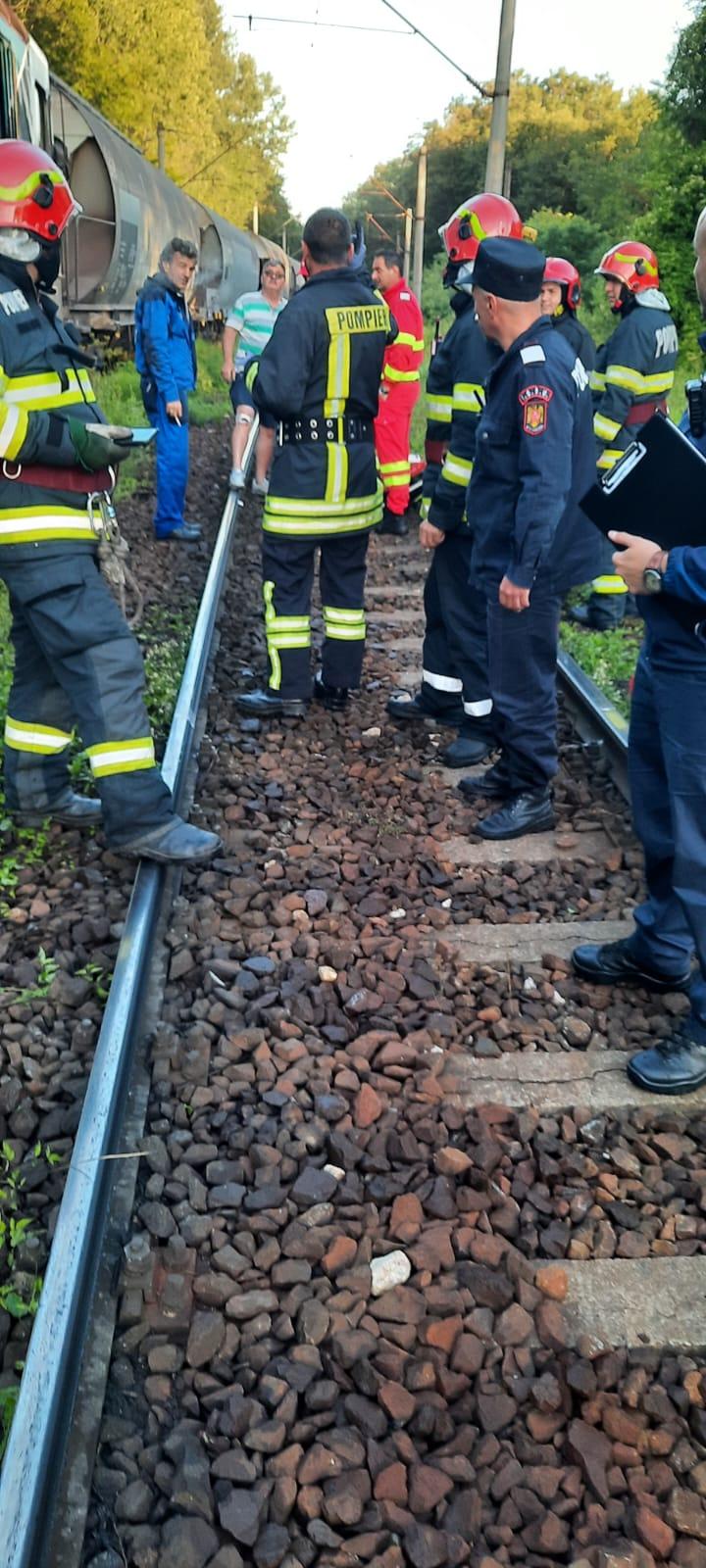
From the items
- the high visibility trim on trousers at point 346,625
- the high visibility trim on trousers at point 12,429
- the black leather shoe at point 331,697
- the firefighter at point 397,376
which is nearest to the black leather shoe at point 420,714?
the black leather shoe at point 331,697

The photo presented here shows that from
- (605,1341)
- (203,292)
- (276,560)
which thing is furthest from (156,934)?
(203,292)

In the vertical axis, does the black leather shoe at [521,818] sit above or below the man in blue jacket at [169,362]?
below

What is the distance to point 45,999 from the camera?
324 centimetres

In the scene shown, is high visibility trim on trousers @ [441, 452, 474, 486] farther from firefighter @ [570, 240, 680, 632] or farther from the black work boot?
firefighter @ [570, 240, 680, 632]

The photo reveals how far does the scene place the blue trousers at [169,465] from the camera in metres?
8.25

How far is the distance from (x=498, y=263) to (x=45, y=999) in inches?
110

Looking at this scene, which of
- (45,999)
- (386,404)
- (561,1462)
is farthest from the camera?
(386,404)

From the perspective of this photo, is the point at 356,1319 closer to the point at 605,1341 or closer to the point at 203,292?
the point at 605,1341

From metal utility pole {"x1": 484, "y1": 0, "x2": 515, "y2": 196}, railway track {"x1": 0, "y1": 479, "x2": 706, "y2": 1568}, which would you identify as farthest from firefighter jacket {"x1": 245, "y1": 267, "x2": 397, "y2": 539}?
metal utility pole {"x1": 484, "y1": 0, "x2": 515, "y2": 196}

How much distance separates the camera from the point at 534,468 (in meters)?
4.00

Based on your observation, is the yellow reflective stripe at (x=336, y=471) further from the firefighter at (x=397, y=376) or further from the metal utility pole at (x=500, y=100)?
the metal utility pole at (x=500, y=100)

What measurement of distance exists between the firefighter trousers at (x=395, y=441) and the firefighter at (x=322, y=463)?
236 cm

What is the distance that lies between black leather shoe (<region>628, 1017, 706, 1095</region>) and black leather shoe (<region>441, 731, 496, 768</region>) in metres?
2.14

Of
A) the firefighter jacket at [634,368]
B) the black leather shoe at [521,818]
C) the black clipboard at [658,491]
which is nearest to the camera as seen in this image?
the black clipboard at [658,491]
